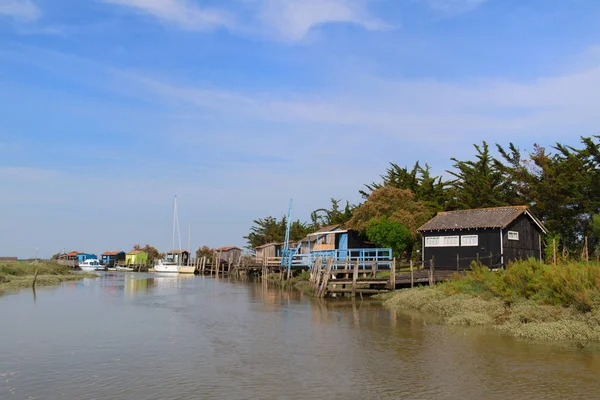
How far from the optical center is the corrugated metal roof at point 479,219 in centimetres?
3788

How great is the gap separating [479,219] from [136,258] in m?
89.6

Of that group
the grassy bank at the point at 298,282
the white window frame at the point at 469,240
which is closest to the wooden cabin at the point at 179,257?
the grassy bank at the point at 298,282

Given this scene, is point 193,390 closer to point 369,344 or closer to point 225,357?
point 225,357

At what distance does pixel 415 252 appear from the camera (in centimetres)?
5122

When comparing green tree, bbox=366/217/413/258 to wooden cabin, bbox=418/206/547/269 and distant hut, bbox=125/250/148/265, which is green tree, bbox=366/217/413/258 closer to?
wooden cabin, bbox=418/206/547/269

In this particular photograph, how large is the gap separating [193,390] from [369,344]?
24.9 feet

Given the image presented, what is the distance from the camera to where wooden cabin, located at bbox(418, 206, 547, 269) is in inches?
1481

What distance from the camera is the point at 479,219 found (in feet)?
129

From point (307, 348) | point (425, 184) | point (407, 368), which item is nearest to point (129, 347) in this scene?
point (307, 348)

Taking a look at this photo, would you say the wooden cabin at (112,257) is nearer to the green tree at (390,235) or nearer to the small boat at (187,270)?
the small boat at (187,270)

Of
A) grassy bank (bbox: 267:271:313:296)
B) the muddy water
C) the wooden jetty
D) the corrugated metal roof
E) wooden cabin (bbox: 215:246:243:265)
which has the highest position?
the corrugated metal roof

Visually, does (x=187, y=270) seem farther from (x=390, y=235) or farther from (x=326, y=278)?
(x=326, y=278)

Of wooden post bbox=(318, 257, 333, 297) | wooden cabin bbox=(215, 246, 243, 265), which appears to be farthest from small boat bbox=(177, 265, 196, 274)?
wooden post bbox=(318, 257, 333, 297)

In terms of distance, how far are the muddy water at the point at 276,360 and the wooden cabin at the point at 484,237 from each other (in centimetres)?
1512
